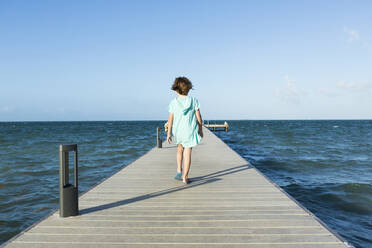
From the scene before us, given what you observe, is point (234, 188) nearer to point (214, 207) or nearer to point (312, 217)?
point (214, 207)

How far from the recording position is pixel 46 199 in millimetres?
6164

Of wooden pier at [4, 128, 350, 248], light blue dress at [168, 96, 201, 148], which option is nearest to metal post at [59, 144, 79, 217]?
wooden pier at [4, 128, 350, 248]

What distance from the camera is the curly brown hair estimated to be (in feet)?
13.4

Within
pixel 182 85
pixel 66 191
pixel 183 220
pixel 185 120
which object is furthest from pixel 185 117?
pixel 66 191

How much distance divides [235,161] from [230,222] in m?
4.58

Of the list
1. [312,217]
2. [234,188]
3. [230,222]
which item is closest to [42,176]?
[234,188]

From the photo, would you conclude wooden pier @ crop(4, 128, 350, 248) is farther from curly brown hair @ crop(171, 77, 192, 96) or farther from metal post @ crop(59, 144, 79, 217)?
curly brown hair @ crop(171, 77, 192, 96)

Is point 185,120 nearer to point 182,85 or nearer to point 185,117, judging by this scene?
point 185,117

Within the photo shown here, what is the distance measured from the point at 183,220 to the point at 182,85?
210 cm

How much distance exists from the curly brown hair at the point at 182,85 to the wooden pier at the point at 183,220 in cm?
161

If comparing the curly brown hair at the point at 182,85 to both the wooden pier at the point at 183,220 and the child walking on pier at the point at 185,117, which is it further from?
the wooden pier at the point at 183,220

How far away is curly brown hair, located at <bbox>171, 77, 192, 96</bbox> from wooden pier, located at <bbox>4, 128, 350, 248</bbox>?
1609 mm

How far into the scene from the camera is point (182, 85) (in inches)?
→ 160

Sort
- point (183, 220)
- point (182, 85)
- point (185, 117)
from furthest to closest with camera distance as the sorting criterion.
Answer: point (185, 117), point (182, 85), point (183, 220)
